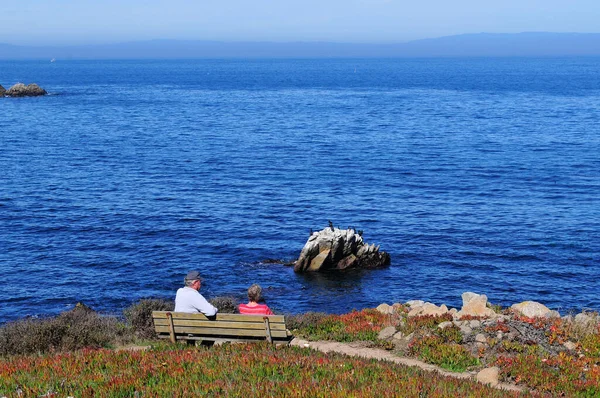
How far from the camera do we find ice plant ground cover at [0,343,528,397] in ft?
35.6

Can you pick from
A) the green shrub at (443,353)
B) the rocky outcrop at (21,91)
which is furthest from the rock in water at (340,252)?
the rocky outcrop at (21,91)

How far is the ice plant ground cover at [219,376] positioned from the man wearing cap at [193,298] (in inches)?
48.6

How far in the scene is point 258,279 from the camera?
38.0 meters

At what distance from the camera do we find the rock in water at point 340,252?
1601 inches

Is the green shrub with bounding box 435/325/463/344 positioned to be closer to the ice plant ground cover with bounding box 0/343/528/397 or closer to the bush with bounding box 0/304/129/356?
the ice plant ground cover with bounding box 0/343/528/397

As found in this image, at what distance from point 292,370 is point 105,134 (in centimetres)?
8650

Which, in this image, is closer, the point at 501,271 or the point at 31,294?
the point at 31,294

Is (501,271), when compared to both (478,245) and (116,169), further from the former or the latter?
(116,169)

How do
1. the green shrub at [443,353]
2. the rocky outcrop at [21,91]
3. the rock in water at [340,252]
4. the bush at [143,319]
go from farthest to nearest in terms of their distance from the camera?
the rocky outcrop at [21,91]
the rock in water at [340,252]
the bush at [143,319]
the green shrub at [443,353]

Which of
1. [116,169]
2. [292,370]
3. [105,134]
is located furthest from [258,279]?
[105,134]

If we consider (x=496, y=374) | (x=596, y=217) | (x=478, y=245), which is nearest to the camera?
(x=496, y=374)

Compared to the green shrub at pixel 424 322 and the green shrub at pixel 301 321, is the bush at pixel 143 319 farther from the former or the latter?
the green shrub at pixel 424 322

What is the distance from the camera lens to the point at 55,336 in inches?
725

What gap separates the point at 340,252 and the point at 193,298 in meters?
27.0
